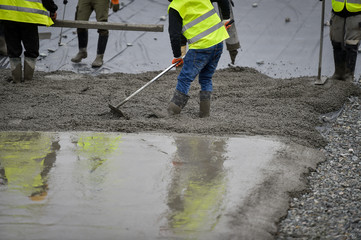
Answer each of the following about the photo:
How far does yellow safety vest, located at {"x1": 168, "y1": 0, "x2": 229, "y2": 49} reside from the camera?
174 inches

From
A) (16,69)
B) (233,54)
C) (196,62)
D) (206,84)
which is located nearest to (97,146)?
(196,62)

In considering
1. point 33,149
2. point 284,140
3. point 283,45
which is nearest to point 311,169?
point 284,140

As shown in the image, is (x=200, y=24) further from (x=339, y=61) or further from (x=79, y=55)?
(x=79, y=55)

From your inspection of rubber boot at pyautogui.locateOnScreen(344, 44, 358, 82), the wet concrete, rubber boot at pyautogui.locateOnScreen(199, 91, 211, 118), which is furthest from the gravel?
rubber boot at pyautogui.locateOnScreen(344, 44, 358, 82)

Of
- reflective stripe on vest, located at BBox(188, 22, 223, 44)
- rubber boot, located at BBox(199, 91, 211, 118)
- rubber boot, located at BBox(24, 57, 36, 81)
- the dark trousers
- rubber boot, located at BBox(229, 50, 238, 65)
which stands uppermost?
reflective stripe on vest, located at BBox(188, 22, 223, 44)

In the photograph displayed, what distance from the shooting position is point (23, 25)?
19.4 feet

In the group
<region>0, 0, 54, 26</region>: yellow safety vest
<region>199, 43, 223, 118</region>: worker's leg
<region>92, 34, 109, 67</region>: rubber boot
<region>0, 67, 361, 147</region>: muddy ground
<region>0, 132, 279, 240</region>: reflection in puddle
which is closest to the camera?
<region>0, 132, 279, 240</region>: reflection in puddle

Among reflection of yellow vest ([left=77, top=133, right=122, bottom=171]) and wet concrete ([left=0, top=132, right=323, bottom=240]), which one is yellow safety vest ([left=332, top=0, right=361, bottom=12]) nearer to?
wet concrete ([left=0, top=132, right=323, bottom=240])

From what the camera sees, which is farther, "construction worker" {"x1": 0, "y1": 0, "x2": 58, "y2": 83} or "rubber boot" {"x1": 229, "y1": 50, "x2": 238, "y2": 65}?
"rubber boot" {"x1": 229, "y1": 50, "x2": 238, "y2": 65}

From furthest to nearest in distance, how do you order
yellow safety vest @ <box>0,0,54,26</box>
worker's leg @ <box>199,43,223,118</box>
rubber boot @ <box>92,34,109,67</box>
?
rubber boot @ <box>92,34,109,67</box>
yellow safety vest @ <box>0,0,54,26</box>
worker's leg @ <box>199,43,223,118</box>

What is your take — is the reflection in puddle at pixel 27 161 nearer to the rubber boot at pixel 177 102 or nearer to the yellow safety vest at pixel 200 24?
the rubber boot at pixel 177 102

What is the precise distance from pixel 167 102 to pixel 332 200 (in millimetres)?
2528

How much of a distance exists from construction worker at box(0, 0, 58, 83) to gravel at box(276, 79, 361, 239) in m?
3.61

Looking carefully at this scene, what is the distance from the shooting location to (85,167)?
3432mm
